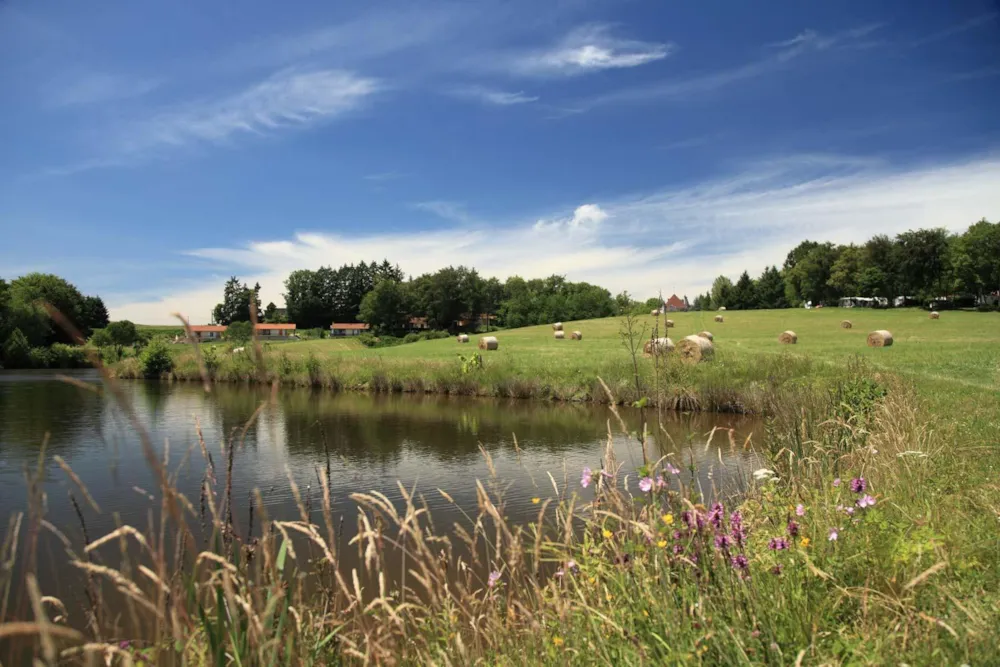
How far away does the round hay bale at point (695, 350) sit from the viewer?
81.4ft

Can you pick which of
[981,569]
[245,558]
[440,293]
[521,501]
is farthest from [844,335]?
[440,293]

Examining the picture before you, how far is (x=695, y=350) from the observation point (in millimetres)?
25094

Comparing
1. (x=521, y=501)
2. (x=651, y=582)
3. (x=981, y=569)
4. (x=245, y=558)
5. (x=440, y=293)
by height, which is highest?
(x=440, y=293)

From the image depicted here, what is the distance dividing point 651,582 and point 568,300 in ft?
306

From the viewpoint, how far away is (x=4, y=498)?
11.4 meters

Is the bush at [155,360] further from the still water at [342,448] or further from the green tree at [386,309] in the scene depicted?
the green tree at [386,309]

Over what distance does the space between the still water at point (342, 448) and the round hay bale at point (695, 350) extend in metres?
4.75

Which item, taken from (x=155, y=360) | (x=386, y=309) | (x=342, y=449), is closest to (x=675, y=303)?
(x=342, y=449)

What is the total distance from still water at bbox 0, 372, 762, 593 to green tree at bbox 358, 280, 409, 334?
197ft

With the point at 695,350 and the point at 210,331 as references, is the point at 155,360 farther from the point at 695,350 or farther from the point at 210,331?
the point at 210,331

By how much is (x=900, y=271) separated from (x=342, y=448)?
2816 inches

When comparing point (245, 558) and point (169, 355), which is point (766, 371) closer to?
point (245, 558)

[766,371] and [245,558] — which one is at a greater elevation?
[245,558]

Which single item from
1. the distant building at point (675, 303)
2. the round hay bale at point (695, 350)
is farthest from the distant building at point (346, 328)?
the distant building at point (675, 303)
